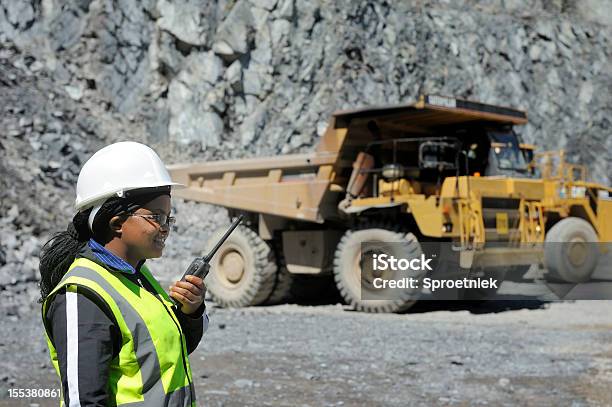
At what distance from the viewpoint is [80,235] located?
198 cm

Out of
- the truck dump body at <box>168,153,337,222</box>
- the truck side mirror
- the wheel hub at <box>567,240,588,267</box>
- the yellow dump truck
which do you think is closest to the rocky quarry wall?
the truck dump body at <box>168,153,337,222</box>

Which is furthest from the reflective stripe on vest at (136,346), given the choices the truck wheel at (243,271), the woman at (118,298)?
the truck wheel at (243,271)

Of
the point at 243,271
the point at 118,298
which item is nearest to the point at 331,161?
the point at 243,271

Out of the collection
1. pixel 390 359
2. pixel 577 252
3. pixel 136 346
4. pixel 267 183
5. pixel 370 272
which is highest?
pixel 267 183

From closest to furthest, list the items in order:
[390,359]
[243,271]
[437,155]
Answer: [390,359], [437,155], [243,271]

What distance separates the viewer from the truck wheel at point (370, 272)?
9.13 metres

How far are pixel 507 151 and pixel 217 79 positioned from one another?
11588 millimetres

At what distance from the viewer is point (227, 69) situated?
20.6 m

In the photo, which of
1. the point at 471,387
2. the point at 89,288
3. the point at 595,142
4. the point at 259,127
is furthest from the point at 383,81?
the point at 89,288

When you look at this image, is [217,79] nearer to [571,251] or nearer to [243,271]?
[243,271]

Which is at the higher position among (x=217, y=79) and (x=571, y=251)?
(x=217, y=79)

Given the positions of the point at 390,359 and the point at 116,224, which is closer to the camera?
the point at 116,224

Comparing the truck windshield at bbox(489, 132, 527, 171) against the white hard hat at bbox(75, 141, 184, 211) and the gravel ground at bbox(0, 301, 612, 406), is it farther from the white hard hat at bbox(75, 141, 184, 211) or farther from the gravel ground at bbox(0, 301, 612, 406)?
the white hard hat at bbox(75, 141, 184, 211)

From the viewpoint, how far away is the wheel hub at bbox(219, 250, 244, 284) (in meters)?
11.0
